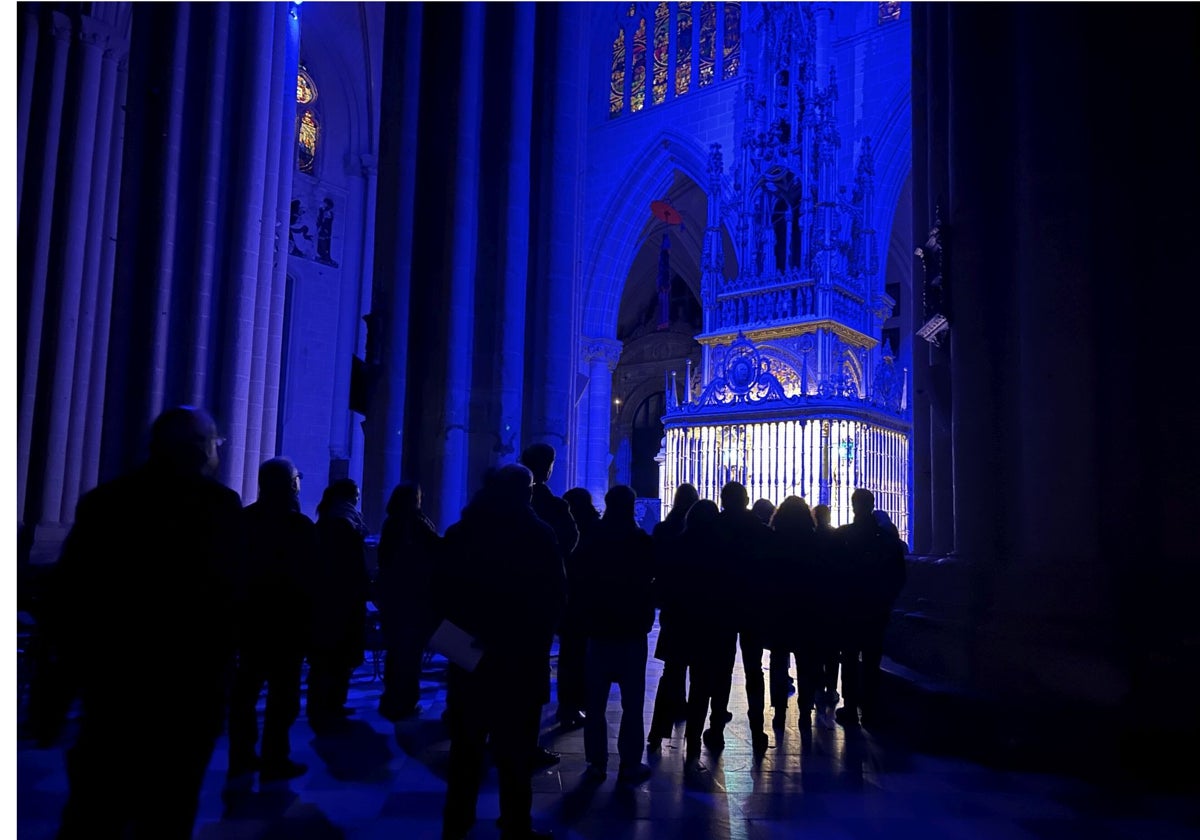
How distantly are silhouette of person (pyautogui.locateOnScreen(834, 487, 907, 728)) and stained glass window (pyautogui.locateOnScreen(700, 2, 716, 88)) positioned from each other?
63.9 feet

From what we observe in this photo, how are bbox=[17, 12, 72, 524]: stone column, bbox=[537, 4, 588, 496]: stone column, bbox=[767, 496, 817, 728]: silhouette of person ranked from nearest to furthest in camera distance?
bbox=[767, 496, 817, 728]: silhouette of person, bbox=[537, 4, 588, 496]: stone column, bbox=[17, 12, 72, 524]: stone column

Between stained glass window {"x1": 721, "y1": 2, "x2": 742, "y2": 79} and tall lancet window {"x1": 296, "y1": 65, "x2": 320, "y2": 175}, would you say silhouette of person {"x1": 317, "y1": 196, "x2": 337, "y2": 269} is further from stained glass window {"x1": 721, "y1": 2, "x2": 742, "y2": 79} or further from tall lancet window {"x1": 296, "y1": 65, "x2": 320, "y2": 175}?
stained glass window {"x1": 721, "y1": 2, "x2": 742, "y2": 79}

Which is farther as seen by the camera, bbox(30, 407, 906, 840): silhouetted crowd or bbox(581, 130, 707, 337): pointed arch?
bbox(581, 130, 707, 337): pointed arch

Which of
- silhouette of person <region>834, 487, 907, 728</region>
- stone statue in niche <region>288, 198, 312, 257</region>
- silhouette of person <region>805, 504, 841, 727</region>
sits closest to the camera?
silhouette of person <region>805, 504, 841, 727</region>

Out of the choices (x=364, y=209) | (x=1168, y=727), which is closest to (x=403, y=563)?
(x=1168, y=727)

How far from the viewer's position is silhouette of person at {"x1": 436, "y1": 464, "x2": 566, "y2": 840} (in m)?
3.27

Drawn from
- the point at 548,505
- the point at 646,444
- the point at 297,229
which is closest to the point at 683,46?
the point at 297,229

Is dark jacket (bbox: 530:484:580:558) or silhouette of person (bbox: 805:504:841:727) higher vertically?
dark jacket (bbox: 530:484:580:558)

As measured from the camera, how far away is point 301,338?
66.9ft

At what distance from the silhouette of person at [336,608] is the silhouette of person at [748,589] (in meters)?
2.29

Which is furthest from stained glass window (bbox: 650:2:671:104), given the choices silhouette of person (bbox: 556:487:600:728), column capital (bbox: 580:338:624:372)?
silhouette of person (bbox: 556:487:600:728)

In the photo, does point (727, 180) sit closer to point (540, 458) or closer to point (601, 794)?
point (540, 458)

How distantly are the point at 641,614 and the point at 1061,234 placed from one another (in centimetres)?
314

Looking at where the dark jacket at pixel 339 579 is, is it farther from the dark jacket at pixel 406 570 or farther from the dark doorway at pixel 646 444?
the dark doorway at pixel 646 444
